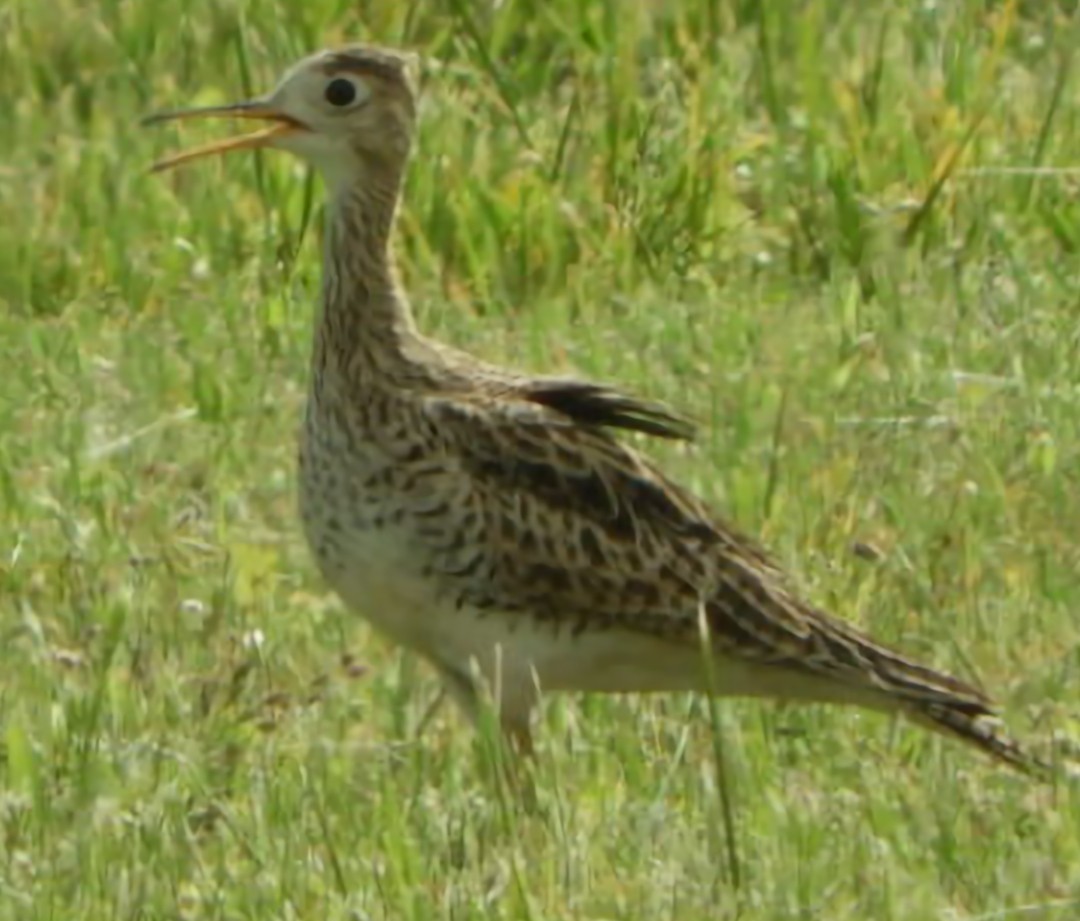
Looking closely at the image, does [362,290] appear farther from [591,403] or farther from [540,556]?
[540,556]

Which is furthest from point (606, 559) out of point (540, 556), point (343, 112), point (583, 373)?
point (583, 373)

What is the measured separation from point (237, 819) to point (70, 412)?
2610mm

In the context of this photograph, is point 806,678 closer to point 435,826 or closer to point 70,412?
point 435,826

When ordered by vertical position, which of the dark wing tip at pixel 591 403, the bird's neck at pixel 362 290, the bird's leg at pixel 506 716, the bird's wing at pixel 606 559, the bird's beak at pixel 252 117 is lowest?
the bird's leg at pixel 506 716

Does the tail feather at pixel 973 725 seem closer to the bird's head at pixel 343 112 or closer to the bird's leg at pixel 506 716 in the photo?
the bird's leg at pixel 506 716

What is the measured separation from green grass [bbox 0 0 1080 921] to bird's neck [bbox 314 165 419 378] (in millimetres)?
638

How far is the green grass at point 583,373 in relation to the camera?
7.43 meters

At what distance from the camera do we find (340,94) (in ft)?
29.3

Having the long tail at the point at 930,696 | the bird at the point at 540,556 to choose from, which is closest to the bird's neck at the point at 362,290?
the bird at the point at 540,556

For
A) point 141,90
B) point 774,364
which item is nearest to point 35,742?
point 774,364

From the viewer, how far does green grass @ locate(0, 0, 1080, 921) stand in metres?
7.43

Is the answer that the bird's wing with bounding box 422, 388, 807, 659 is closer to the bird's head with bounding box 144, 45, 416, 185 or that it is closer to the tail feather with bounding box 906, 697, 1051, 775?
the tail feather with bounding box 906, 697, 1051, 775

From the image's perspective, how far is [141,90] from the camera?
481 inches

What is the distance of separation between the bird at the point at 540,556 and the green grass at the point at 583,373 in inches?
5.1
